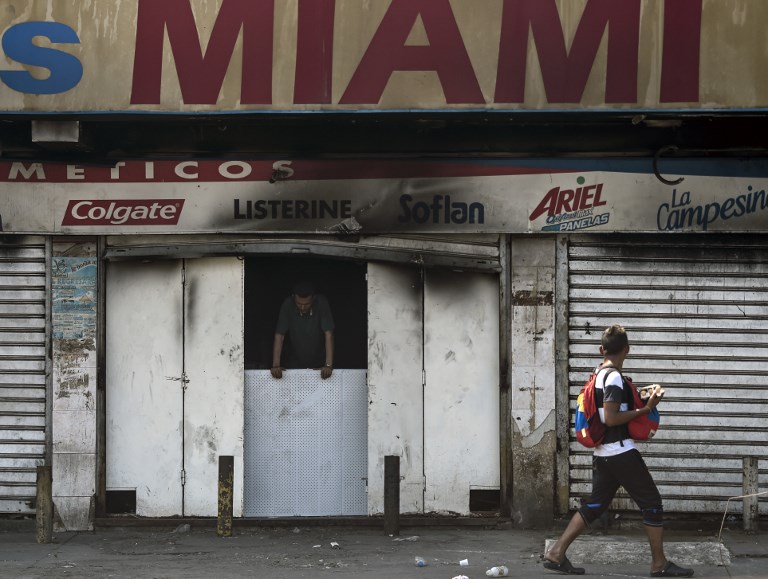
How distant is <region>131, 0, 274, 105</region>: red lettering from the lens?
10398 mm

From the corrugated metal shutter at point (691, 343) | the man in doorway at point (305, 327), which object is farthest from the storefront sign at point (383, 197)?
the man in doorway at point (305, 327)

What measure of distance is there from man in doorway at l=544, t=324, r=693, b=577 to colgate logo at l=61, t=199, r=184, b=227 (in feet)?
14.9

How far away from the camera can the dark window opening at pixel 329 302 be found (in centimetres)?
1140

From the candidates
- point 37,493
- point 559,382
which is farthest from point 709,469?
point 37,493

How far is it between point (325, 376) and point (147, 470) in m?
1.98

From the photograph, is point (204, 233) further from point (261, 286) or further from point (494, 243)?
point (494, 243)

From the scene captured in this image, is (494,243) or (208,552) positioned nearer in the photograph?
(208,552)

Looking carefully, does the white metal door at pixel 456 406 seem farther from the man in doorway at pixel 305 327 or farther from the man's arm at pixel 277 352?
the man's arm at pixel 277 352

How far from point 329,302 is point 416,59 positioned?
2699 millimetres

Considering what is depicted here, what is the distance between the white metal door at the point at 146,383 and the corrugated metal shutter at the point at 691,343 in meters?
3.92

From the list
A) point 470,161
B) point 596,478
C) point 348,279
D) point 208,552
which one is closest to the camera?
point 596,478

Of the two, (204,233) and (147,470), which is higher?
(204,233)

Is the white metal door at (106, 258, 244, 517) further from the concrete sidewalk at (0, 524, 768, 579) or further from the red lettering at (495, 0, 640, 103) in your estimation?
the red lettering at (495, 0, 640, 103)

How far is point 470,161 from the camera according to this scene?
1079 centimetres
